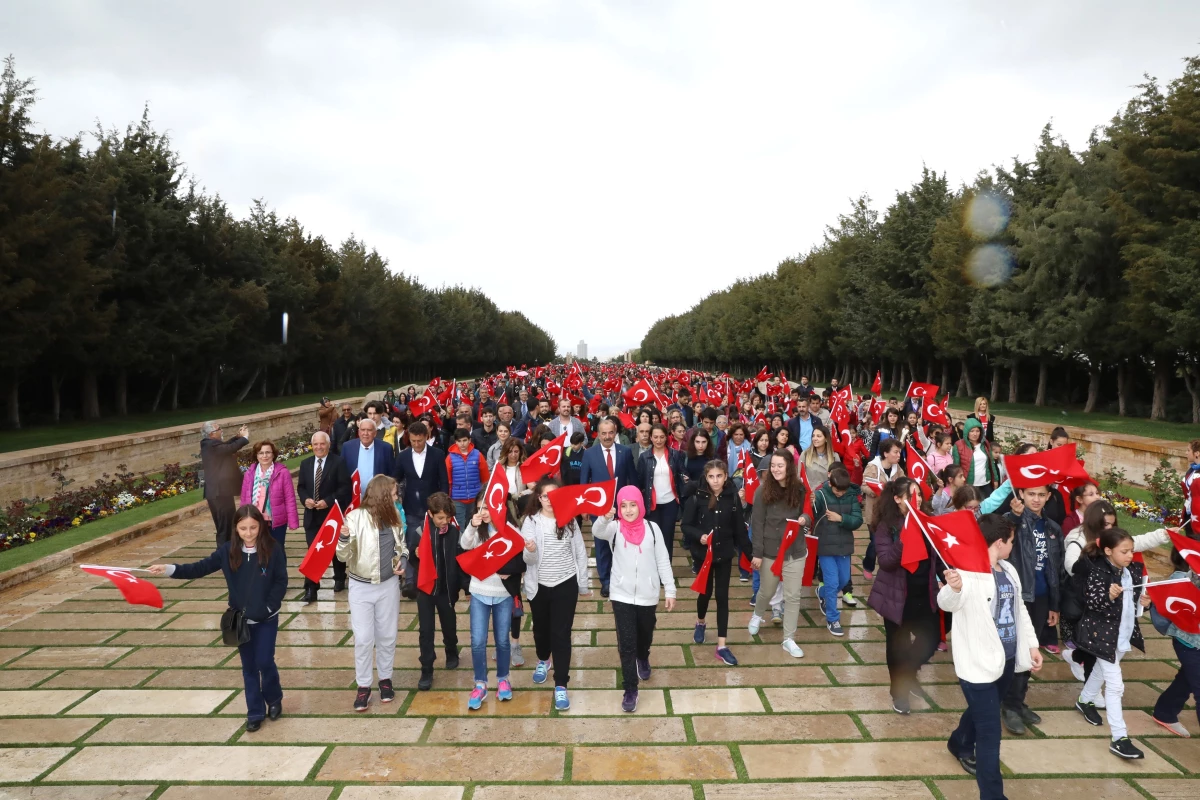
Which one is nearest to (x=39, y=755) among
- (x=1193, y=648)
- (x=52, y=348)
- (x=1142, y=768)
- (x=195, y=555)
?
(x=195, y=555)

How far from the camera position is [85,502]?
1256 cm

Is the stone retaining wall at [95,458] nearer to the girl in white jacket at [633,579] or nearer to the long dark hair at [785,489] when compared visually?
the girl in white jacket at [633,579]

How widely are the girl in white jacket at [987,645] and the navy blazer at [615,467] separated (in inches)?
159

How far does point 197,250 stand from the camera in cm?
2880

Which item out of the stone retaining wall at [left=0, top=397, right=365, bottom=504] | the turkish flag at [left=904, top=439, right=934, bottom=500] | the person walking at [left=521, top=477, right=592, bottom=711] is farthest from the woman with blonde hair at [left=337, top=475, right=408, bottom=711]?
the stone retaining wall at [left=0, top=397, right=365, bottom=504]

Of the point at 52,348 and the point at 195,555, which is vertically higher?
the point at 52,348

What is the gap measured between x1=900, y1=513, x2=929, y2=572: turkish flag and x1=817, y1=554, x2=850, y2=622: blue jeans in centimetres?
167

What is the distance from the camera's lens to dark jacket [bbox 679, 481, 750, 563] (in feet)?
20.5

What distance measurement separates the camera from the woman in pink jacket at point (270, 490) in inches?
289

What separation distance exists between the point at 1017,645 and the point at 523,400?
12748 mm

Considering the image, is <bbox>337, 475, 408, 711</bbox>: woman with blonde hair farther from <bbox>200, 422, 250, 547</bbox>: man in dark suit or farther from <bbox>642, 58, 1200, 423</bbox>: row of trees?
<bbox>642, 58, 1200, 423</bbox>: row of trees

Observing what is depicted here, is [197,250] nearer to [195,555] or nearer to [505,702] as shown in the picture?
[195,555]

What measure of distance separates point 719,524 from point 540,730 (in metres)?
2.34

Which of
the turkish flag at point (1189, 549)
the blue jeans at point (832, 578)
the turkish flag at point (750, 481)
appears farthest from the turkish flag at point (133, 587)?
the turkish flag at point (1189, 549)
